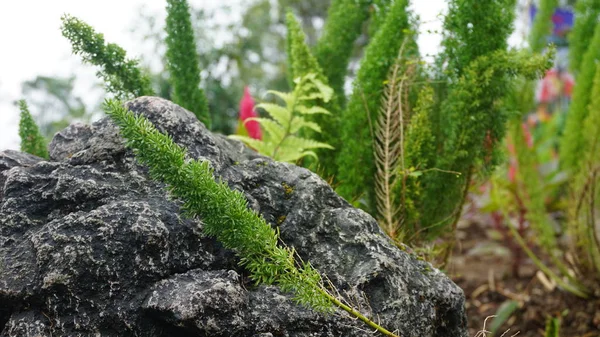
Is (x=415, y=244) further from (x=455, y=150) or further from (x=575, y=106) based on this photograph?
(x=575, y=106)

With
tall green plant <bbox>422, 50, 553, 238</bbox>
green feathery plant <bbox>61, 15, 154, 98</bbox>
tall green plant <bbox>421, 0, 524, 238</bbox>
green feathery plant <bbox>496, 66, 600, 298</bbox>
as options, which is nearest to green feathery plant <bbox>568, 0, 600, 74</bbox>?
green feathery plant <bbox>496, 66, 600, 298</bbox>

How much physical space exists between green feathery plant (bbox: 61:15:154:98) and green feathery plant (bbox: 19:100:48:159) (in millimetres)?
217

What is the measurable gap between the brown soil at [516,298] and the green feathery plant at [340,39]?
833mm

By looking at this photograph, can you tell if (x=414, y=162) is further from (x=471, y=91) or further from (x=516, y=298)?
(x=516, y=298)

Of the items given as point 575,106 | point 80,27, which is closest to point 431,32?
point 80,27

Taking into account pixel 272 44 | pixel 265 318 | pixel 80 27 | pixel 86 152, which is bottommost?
pixel 265 318

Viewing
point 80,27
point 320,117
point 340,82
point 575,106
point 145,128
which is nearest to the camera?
point 145,128

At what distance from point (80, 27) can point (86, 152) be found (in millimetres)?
341

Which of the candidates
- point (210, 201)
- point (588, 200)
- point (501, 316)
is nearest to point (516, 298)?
point (501, 316)

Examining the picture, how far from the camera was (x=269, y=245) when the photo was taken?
0.91 meters

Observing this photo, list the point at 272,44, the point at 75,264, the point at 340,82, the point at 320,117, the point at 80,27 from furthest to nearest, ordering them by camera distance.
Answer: the point at 272,44, the point at 340,82, the point at 320,117, the point at 80,27, the point at 75,264

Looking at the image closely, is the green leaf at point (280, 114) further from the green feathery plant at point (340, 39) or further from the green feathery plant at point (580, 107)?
the green feathery plant at point (580, 107)

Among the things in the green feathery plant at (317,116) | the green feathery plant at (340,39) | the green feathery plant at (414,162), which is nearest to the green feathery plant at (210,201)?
the green feathery plant at (414,162)

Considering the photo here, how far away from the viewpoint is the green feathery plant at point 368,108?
1.69 m
